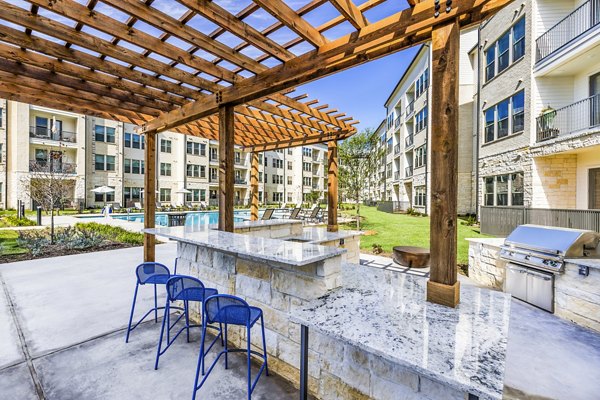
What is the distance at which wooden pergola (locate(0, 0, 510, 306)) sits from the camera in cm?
251

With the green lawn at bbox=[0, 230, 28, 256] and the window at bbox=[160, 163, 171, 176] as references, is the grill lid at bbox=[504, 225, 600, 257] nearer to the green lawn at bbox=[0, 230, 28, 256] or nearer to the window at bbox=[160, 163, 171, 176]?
the green lawn at bbox=[0, 230, 28, 256]

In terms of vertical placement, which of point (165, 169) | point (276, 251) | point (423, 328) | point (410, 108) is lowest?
point (423, 328)

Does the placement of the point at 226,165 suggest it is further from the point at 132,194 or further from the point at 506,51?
the point at 132,194

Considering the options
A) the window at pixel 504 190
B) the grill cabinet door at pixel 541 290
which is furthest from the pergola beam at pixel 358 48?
the window at pixel 504 190

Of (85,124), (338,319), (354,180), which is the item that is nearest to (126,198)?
(85,124)

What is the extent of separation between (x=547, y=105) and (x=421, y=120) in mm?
12730

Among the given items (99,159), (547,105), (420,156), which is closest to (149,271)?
(547,105)

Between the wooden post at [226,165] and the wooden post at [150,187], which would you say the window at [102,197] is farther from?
the wooden post at [226,165]

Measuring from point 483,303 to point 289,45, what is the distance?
3.72 m

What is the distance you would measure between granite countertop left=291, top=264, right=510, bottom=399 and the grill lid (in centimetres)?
285

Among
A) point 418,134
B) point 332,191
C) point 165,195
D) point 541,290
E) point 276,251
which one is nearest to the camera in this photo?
point 276,251

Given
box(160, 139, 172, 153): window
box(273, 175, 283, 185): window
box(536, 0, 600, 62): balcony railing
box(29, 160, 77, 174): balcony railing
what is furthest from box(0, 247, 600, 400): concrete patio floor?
box(273, 175, 283, 185): window

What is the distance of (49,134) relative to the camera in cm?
2334

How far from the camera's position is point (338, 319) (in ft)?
7.06
